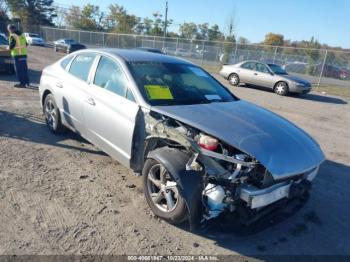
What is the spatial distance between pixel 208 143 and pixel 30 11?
7142 cm

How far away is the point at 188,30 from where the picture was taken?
7300 cm

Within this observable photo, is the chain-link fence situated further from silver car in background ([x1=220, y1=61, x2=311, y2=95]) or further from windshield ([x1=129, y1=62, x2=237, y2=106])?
windshield ([x1=129, y1=62, x2=237, y2=106])

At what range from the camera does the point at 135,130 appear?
358cm

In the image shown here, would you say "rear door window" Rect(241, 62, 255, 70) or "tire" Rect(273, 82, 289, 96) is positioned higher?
"rear door window" Rect(241, 62, 255, 70)

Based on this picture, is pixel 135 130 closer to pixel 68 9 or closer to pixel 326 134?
pixel 326 134

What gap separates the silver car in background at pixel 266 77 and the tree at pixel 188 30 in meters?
58.7

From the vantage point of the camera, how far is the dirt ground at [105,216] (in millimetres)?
2973

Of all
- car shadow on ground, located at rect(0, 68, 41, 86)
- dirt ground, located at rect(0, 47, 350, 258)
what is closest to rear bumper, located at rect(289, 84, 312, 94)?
dirt ground, located at rect(0, 47, 350, 258)

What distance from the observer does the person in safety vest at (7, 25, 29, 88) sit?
9.69 metres

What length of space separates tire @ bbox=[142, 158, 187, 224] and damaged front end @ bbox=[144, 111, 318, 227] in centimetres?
14

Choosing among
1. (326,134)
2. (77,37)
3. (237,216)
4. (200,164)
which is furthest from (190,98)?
(77,37)

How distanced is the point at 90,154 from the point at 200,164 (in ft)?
8.26

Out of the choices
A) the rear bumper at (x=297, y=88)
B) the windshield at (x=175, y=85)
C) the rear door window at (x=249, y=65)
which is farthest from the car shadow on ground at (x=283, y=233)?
the rear door window at (x=249, y=65)

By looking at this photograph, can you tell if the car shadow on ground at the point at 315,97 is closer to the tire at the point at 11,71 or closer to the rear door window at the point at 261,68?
the rear door window at the point at 261,68
